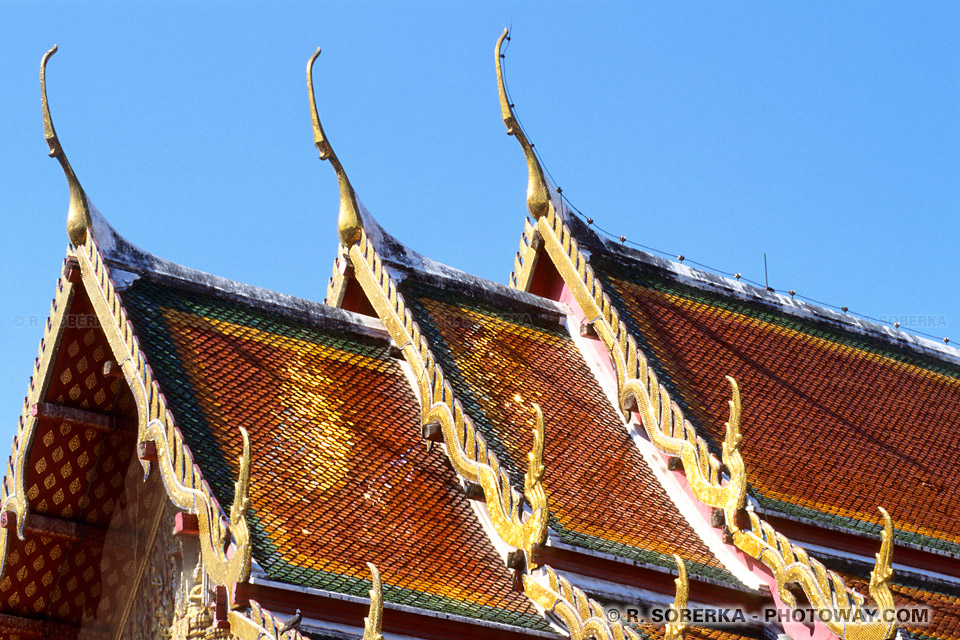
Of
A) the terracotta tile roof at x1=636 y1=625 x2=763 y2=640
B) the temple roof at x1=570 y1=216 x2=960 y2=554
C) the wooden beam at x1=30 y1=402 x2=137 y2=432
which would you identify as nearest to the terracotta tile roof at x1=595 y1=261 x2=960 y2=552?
the temple roof at x1=570 y1=216 x2=960 y2=554

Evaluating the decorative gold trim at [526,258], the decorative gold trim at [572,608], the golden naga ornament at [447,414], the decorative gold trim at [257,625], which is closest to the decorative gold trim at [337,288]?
the golden naga ornament at [447,414]

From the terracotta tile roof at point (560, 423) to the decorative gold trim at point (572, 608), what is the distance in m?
0.46

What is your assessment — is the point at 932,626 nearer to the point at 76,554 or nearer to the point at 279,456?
the point at 279,456

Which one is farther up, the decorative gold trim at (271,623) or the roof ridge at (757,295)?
the roof ridge at (757,295)

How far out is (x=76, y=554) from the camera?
12.7m

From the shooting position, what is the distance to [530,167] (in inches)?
576

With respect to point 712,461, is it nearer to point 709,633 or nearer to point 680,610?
point 709,633

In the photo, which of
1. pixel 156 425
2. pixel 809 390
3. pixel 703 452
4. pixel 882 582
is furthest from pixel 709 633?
pixel 809 390

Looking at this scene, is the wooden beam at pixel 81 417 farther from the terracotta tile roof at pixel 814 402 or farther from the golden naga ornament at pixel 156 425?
the terracotta tile roof at pixel 814 402

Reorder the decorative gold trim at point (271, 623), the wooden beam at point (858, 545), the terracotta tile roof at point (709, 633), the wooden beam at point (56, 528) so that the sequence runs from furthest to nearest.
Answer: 1. the wooden beam at point (858, 545)
2. the wooden beam at point (56, 528)
3. the terracotta tile roof at point (709, 633)
4. the decorative gold trim at point (271, 623)

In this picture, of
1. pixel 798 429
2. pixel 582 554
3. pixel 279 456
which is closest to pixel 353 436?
pixel 279 456

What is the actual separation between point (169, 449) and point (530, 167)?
16.0ft

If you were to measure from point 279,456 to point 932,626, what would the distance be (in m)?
4.34

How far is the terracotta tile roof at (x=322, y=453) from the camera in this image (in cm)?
1080
